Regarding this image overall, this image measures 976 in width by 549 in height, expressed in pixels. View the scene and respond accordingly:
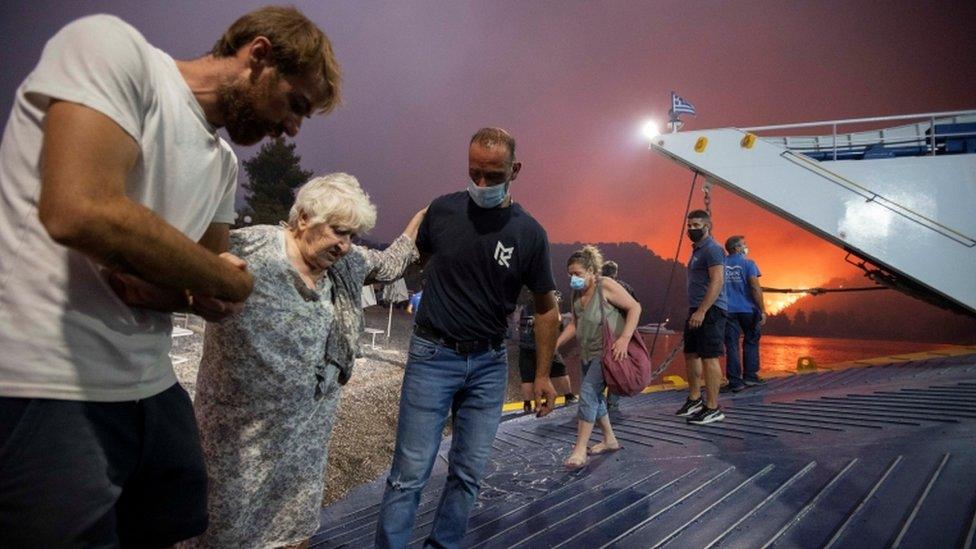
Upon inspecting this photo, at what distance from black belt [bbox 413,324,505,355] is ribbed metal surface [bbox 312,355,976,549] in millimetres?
1132

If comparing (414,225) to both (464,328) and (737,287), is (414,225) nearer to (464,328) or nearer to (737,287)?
(464,328)

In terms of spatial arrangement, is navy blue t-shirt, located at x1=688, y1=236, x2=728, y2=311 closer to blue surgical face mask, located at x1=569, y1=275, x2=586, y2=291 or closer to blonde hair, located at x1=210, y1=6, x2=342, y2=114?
blue surgical face mask, located at x1=569, y1=275, x2=586, y2=291

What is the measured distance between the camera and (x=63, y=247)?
98 centimetres

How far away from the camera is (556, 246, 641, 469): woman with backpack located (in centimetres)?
420

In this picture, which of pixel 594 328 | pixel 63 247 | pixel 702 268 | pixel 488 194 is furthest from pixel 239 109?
pixel 702 268

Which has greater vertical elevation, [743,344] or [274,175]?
[274,175]

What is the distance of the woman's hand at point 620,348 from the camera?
4.11 metres

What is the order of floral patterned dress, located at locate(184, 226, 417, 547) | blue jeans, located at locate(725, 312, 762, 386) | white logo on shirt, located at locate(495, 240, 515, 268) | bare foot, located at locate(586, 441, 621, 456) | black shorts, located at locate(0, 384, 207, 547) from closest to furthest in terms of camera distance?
black shorts, located at locate(0, 384, 207, 547) < floral patterned dress, located at locate(184, 226, 417, 547) < white logo on shirt, located at locate(495, 240, 515, 268) < bare foot, located at locate(586, 441, 621, 456) < blue jeans, located at locate(725, 312, 762, 386)

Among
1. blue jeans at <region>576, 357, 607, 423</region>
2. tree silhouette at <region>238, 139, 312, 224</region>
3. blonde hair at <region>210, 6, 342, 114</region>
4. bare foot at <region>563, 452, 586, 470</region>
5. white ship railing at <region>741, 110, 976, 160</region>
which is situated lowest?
bare foot at <region>563, 452, 586, 470</region>

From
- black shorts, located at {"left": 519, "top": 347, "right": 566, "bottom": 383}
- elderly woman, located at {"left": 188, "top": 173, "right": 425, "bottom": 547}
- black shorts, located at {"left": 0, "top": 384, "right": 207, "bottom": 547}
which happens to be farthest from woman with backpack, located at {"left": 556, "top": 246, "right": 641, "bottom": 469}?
black shorts, located at {"left": 0, "top": 384, "right": 207, "bottom": 547}

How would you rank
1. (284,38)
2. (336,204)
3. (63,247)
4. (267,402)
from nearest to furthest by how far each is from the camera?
(63,247) → (284,38) → (267,402) → (336,204)

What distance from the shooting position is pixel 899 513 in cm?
250

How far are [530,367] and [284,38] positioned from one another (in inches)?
260

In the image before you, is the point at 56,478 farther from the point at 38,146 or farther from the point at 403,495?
the point at 403,495
